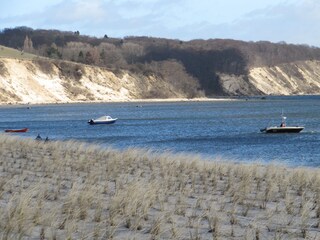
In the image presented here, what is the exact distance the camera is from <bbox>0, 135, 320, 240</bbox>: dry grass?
30.5ft

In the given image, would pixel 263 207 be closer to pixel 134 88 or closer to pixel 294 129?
pixel 294 129

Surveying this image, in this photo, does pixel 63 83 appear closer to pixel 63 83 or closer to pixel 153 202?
pixel 63 83

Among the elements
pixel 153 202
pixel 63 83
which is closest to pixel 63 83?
pixel 63 83

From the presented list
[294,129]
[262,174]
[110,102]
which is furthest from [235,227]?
[110,102]

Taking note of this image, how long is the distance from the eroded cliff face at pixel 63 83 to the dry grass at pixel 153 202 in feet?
443

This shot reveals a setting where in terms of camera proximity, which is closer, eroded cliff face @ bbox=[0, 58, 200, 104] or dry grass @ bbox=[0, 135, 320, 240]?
dry grass @ bbox=[0, 135, 320, 240]

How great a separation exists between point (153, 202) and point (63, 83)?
15285 centimetres

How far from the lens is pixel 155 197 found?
39.0 ft

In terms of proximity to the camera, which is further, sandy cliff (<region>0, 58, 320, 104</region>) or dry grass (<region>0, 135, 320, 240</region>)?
sandy cliff (<region>0, 58, 320, 104</region>)

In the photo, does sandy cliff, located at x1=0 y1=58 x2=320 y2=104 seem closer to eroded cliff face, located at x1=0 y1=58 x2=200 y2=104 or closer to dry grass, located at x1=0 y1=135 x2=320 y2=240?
eroded cliff face, located at x1=0 y1=58 x2=200 y2=104

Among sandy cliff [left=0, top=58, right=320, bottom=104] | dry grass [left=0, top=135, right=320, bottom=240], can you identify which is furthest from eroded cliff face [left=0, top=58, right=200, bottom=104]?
dry grass [left=0, top=135, right=320, bottom=240]

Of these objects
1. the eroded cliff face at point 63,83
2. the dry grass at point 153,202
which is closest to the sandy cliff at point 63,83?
the eroded cliff face at point 63,83

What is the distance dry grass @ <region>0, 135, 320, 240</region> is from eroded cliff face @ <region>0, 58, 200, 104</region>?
13491cm

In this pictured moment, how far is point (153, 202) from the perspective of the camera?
11.4 m
